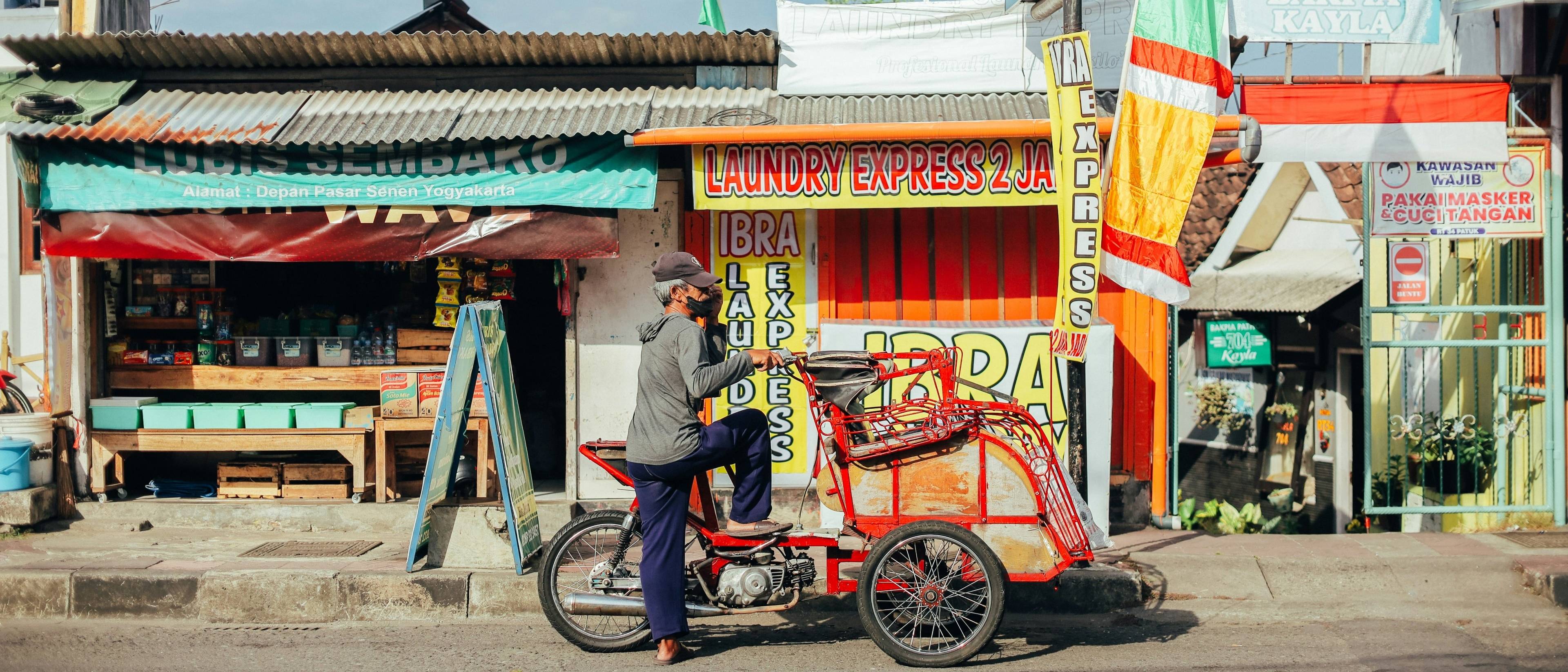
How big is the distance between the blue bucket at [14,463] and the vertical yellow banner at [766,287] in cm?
490

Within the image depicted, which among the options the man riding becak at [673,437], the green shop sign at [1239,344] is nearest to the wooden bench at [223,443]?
the man riding becak at [673,437]

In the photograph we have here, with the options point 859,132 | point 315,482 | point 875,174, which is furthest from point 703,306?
point 315,482

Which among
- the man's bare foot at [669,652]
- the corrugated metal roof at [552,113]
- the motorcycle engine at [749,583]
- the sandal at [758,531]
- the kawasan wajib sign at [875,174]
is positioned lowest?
the man's bare foot at [669,652]

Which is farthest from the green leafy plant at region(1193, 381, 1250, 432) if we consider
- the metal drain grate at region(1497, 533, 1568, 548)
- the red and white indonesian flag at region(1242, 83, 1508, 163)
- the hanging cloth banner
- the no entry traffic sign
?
the hanging cloth banner

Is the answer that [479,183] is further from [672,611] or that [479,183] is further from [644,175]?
[672,611]

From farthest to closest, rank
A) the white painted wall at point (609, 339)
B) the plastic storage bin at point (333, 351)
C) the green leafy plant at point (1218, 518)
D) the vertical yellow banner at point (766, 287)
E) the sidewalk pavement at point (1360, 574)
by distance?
the plastic storage bin at point (333, 351), the green leafy plant at point (1218, 518), the white painted wall at point (609, 339), the vertical yellow banner at point (766, 287), the sidewalk pavement at point (1360, 574)

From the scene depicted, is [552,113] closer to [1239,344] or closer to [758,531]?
[758,531]

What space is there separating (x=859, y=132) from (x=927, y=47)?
4.29 feet

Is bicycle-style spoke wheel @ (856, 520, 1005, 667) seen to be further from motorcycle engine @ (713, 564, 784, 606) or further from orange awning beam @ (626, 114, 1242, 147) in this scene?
orange awning beam @ (626, 114, 1242, 147)

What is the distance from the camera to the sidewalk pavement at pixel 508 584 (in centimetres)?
649

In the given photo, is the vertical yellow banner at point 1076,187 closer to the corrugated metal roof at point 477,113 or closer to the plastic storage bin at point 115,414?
the corrugated metal roof at point 477,113

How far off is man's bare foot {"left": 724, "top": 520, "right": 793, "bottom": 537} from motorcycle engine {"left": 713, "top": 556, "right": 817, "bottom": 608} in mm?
132

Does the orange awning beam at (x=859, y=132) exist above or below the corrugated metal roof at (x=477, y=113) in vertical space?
below

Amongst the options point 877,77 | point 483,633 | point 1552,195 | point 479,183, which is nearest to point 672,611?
point 483,633
